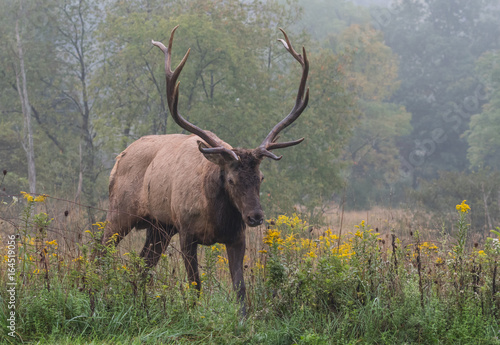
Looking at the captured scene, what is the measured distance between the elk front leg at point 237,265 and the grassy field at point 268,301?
0.39 feet

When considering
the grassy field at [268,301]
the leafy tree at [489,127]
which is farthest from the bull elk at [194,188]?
the leafy tree at [489,127]

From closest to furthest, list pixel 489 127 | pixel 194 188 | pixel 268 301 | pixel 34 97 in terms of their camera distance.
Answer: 1. pixel 268 301
2. pixel 194 188
3. pixel 34 97
4. pixel 489 127

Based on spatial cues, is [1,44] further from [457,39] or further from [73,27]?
[457,39]

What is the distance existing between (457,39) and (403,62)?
5.91 m

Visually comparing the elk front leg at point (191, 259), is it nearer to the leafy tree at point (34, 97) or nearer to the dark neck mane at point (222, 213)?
the dark neck mane at point (222, 213)

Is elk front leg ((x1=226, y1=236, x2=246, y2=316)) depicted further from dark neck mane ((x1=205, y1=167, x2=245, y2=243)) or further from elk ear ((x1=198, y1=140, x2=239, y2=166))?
elk ear ((x1=198, y1=140, x2=239, y2=166))

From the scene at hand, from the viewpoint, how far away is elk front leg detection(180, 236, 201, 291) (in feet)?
18.2

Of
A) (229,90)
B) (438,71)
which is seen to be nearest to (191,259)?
(229,90)

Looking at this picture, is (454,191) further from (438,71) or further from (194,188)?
(438,71)

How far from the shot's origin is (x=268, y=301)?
4824 millimetres

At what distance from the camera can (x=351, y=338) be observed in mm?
4375

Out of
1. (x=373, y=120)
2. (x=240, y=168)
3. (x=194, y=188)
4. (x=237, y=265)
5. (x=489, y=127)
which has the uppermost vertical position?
(x=373, y=120)

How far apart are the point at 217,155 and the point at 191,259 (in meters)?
1.07

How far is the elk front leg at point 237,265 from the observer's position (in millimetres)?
5246
